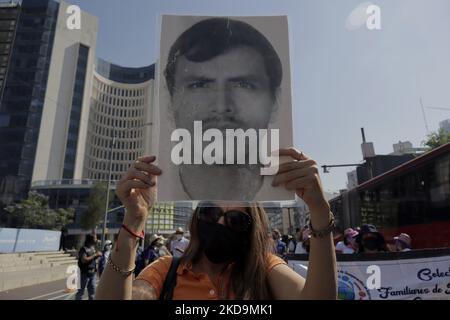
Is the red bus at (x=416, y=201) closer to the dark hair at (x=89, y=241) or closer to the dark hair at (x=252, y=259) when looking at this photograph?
the dark hair at (x=252, y=259)

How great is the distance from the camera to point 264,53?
1.47 m

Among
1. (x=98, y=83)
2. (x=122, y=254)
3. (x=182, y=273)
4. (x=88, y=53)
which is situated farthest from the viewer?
(x=98, y=83)

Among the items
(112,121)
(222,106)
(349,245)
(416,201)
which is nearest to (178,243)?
(349,245)

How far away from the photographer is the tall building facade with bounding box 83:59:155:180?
8612 cm

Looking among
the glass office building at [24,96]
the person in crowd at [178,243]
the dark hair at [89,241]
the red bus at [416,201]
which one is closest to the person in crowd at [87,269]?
the dark hair at [89,241]

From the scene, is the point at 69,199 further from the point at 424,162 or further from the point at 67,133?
the point at 424,162

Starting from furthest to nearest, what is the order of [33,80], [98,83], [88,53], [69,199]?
1. [98,83]
2. [88,53]
3. [33,80]
4. [69,199]

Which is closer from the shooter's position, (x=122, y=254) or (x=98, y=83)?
(x=122, y=254)

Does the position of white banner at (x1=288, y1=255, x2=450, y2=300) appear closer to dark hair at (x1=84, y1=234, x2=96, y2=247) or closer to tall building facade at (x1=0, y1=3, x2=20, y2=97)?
dark hair at (x1=84, y1=234, x2=96, y2=247)

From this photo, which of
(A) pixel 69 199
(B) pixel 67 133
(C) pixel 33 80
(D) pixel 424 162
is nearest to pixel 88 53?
(C) pixel 33 80

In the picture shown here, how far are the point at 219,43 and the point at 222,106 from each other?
0.30m

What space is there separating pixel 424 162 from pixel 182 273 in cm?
742

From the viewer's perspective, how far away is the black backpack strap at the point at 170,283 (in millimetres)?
1429

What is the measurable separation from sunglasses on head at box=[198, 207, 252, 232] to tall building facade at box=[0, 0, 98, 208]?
233ft
